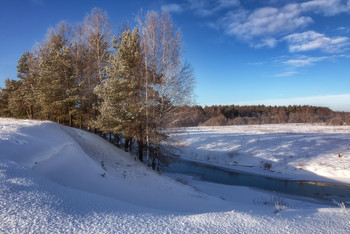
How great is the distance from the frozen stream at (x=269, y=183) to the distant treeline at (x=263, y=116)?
29.0m

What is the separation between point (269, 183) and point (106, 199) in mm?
14508

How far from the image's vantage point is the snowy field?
2996mm

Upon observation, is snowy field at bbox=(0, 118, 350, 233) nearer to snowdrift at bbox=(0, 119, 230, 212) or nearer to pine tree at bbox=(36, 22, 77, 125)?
snowdrift at bbox=(0, 119, 230, 212)

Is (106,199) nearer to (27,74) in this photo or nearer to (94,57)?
(94,57)

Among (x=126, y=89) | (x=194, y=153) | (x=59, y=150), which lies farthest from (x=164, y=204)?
(x=194, y=153)

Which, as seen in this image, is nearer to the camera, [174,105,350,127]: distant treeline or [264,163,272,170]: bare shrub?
[264,163,272,170]: bare shrub

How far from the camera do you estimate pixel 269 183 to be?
1562 cm

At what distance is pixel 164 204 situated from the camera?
711 cm

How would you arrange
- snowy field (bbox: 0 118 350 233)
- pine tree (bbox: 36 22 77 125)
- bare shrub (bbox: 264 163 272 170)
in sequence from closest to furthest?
1. snowy field (bbox: 0 118 350 233)
2. pine tree (bbox: 36 22 77 125)
3. bare shrub (bbox: 264 163 272 170)

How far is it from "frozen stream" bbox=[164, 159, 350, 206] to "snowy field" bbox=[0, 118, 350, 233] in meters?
2.01

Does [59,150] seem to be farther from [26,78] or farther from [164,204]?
[26,78]

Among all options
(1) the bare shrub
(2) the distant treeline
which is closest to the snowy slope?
(1) the bare shrub

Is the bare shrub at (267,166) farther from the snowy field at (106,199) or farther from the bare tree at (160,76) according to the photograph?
the bare tree at (160,76)

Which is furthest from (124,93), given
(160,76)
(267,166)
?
(267,166)
